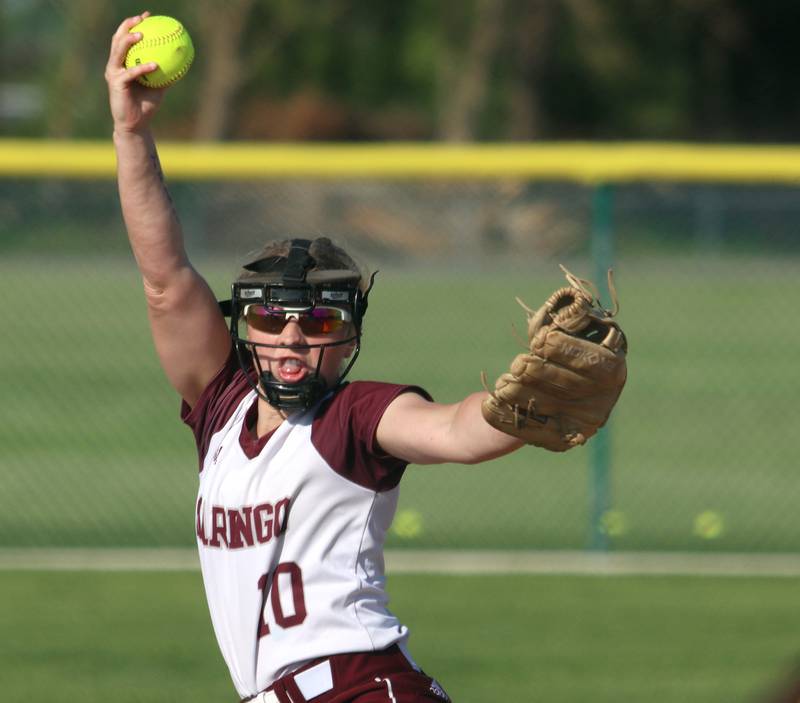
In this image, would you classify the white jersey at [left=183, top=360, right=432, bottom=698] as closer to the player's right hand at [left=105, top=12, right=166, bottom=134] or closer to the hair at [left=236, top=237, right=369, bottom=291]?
the hair at [left=236, top=237, right=369, bottom=291]

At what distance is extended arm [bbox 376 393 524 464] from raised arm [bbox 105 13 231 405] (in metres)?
0.72

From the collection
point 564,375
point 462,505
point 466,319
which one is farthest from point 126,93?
point 466,319

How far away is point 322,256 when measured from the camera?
3.81 m

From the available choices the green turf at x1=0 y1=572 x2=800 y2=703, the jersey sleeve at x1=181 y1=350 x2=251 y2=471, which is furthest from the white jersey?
the green turf at x1=0 y1=572 x2=800 y2=703

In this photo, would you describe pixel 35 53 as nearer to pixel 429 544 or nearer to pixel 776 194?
pixel 776 194

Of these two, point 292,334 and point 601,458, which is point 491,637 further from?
point 292,334

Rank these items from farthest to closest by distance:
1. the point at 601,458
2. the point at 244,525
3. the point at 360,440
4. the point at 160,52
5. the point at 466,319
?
the point at 466,319 → the point at 601,458 → the point at 160,52 → the point at 244,525 → the point at 360,440

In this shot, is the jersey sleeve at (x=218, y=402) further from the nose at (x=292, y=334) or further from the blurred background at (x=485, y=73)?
the blurred background at (x=485, y=73)

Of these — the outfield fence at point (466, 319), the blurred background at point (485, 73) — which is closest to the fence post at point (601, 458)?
the outfield fence at point (466, 319)

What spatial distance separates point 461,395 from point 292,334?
8.54 metres

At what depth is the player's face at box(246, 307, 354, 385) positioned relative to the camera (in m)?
3.67

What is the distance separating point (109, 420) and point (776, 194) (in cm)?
1431

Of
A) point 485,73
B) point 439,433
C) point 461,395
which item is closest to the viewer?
point 439,433

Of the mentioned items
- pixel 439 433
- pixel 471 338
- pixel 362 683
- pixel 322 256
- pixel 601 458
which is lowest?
pixel 471 338
